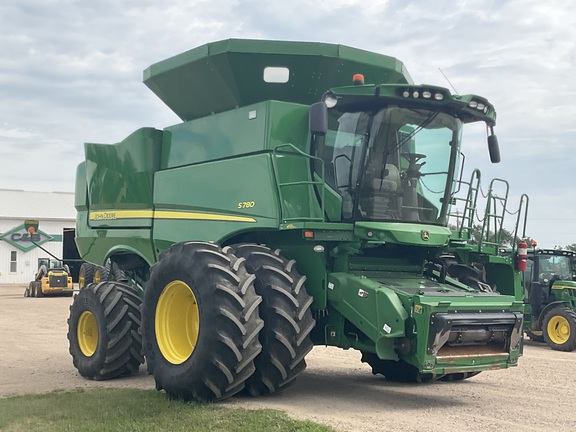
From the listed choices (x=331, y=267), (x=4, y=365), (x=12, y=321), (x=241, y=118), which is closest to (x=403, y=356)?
(x=331, y=267)

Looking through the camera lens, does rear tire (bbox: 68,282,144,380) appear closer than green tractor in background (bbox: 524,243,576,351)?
Yes

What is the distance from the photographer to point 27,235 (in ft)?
143

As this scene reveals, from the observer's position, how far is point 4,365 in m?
10.3

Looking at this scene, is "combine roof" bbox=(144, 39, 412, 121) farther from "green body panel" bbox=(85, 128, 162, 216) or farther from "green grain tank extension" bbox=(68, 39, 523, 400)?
"green body panel" bbox=(85, 128, 162, 216)

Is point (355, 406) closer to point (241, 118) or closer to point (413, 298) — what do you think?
point (413, 298)

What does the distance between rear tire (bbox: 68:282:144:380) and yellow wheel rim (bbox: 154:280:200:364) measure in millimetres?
1678

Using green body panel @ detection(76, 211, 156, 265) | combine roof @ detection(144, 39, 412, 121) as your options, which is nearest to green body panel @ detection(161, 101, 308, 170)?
combine roof @ detection(144, 39, 412, 121)

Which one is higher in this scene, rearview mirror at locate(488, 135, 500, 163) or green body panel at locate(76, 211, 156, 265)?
rearview mirror at locate(488, 135, 500, 163)

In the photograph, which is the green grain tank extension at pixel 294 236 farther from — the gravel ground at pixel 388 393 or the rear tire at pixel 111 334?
the gravel ground at pixel 388 393

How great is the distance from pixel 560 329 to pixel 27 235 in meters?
36.3

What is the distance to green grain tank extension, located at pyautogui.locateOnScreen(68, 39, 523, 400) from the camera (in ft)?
21.8

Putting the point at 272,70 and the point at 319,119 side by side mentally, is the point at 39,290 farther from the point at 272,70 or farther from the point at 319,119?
the point at 319,119

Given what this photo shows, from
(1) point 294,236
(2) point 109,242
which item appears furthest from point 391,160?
(2) point 109,242

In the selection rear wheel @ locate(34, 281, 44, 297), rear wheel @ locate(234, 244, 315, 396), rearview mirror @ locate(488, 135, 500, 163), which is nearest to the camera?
rear wheel @ locate(234, 244, 315, 396)
